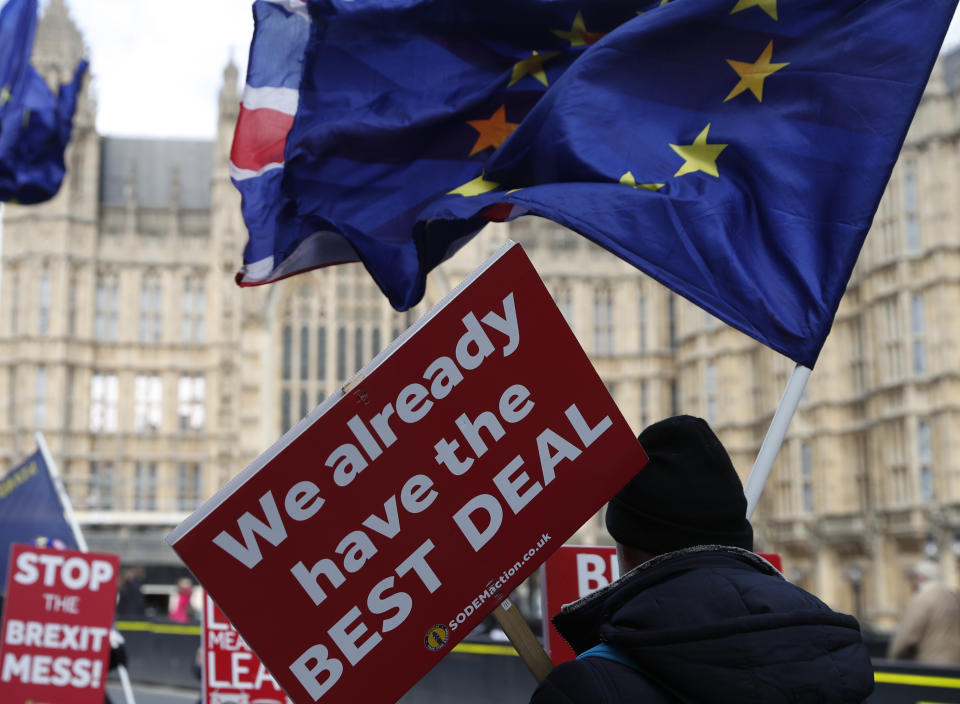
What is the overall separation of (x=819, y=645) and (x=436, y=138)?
352 cm

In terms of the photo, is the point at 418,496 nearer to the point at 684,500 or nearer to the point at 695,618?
the point at 684,500

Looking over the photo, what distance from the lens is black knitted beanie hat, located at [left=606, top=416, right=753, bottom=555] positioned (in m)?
1.94

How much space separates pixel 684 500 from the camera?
1.96 m

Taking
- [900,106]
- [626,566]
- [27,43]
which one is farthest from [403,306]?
[27,43]

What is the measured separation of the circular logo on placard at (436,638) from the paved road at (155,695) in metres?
12.7

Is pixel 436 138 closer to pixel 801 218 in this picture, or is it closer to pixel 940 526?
pixel 801 218

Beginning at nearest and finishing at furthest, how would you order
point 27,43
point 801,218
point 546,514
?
point 546,514 → point 801,218 → point 27,43

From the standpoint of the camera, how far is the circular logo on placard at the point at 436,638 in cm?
231

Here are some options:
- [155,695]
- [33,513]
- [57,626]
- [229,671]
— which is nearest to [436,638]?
[229,671]

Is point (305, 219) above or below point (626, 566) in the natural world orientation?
above

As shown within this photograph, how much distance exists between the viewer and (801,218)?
3670 millimetres

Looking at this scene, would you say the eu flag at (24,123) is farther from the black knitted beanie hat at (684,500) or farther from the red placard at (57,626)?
the black knitted beanie hat at (684,500)

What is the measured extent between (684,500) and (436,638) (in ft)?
2.01

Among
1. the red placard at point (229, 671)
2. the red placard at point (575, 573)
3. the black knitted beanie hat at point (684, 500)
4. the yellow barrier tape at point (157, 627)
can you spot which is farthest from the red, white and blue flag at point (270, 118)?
the yellow barrier tape at point (157, 627)
